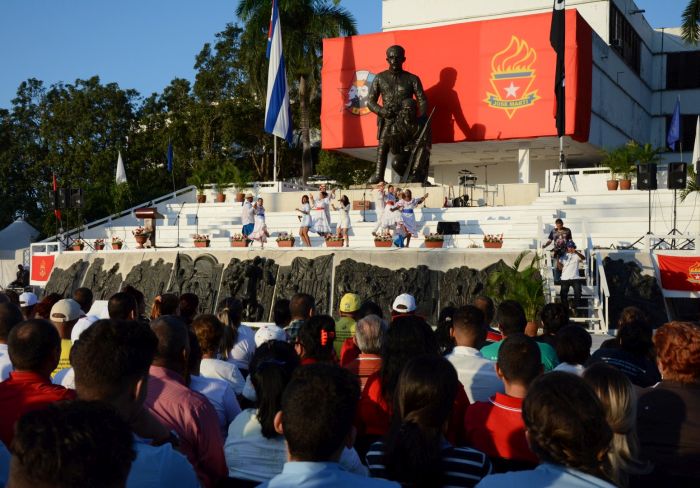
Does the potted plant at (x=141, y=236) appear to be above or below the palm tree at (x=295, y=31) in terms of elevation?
below

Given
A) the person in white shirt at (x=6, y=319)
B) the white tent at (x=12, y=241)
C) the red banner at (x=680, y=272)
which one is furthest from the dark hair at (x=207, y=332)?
the white tent at (x=12, y=241)

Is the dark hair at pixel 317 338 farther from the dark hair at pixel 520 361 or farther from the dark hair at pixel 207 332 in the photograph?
the dark hair at pixel 520 361

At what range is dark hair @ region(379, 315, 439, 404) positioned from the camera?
444 cm

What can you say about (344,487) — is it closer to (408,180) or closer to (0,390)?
(0,390)

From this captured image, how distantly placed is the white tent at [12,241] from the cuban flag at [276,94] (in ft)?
39.7

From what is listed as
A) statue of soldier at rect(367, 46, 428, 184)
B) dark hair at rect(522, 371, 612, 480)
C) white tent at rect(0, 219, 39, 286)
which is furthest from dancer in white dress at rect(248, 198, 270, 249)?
dark hair at rect(522, 371, 612, 480)

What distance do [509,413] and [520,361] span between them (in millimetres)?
266

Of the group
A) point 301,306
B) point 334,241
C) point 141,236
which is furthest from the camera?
point 141,236

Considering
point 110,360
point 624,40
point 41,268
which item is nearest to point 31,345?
point 110,360

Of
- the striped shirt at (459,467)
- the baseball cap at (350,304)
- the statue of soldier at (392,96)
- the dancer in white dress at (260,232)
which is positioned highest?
the statue of soldier at (392,96)

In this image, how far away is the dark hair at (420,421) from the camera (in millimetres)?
3279

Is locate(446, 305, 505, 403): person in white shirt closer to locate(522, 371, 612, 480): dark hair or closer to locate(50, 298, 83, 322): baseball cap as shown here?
locate(522, 371, 612, 480): dark hair

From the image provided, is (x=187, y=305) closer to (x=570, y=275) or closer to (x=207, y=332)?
(x=207, y=332)

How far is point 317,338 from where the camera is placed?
18.3 ft
